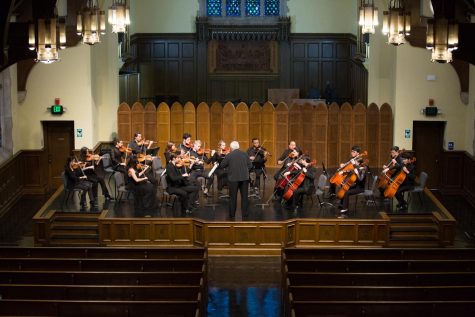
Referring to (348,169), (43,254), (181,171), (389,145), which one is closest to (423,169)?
(389,145)

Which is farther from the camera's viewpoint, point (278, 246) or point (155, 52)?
point (155, 52)

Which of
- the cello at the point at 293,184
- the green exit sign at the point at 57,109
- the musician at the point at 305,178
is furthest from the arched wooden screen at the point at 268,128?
the cello at the point at 293,184

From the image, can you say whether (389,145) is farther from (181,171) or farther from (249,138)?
(181,171)

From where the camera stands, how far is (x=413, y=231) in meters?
20.1

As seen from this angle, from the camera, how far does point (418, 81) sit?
24750 millimetres

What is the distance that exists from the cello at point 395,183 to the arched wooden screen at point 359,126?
5.24 m

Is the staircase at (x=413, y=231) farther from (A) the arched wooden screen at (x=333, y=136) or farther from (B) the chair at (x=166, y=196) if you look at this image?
(A) the arched wooden screen at (x=333, y=136)

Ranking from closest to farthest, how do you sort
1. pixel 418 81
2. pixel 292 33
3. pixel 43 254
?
1. pixel 43 254
2. pixel 418 81
3. pixel 292 33

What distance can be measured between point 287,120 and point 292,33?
6.80m

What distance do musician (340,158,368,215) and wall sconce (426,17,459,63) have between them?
4.74m

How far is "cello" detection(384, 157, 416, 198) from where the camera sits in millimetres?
20312

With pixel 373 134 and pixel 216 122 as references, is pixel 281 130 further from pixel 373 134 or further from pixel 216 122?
pixel 373 134

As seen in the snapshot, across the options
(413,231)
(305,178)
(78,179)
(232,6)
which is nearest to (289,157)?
(305,178)

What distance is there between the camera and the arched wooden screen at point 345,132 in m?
25.8
